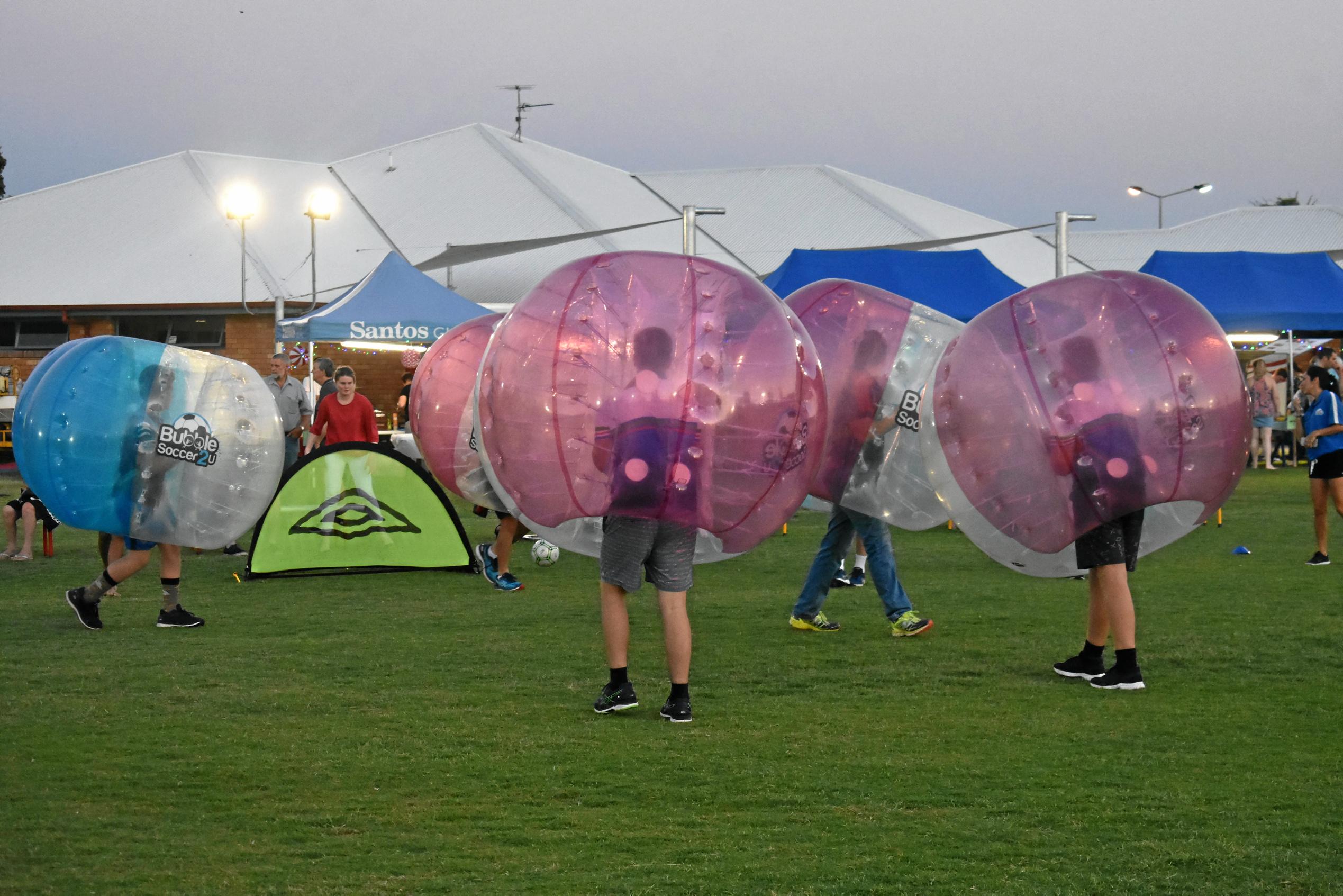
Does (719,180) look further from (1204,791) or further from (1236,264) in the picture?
(1204,791)

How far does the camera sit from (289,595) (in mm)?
10508

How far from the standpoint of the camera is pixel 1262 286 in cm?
2375

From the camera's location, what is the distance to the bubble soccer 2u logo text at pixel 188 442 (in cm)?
810

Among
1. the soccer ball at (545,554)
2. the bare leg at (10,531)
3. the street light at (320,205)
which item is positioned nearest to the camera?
the soccer ball at (545,554)

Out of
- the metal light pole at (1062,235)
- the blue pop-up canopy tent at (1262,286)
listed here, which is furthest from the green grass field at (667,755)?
the blue pop-up canopy tent at (1262,286)

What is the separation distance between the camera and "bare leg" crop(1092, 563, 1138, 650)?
6.66 metres

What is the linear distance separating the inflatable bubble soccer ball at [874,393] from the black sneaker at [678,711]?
202 centimetres

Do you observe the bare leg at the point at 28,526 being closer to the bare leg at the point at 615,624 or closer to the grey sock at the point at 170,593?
the grey sock at the point at 170,593

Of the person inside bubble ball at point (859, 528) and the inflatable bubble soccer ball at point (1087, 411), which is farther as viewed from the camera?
the person inside bubble ball at point (859, 528)

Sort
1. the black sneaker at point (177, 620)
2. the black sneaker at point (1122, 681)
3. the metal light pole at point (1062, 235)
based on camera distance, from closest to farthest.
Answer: the black sneaker at point (1122, 681)
the black sneaker at point (177, 620)
the metal light pole at point (1062, 235)

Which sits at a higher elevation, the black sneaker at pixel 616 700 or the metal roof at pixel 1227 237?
the metal roof at pixel 1227 237

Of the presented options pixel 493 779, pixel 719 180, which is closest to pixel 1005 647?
pixel 493 779

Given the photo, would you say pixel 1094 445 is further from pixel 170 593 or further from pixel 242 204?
pixel 242 204

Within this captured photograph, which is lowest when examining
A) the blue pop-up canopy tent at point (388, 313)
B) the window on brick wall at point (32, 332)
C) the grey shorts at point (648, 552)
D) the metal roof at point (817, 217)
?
the grey shorts at point (648, 552)
